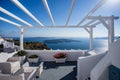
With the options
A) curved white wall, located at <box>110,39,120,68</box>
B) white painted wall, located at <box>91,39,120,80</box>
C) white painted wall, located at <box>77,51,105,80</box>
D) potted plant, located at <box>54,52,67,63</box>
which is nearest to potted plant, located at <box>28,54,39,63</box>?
potted plant, located at <box>54,52,67,63</box>

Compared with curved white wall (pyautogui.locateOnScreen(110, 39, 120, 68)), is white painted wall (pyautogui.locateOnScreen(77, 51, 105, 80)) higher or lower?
lower

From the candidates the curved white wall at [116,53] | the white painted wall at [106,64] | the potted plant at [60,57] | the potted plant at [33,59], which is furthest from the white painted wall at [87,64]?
the potted plant at [33,59]

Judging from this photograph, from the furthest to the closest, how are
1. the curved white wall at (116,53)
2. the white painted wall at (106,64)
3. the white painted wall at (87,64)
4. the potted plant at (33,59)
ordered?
the potted plant at (33,59)
the white painted wall at (87,64)
the white painted wall at (106,64)
the curved white wall at (116,53)

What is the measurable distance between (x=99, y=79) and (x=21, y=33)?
22.1 feet

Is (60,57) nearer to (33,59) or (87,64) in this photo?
(33,59)

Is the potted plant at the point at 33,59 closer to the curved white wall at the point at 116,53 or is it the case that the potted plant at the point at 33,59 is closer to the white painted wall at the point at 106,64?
the white painted wall at the point at 106,64

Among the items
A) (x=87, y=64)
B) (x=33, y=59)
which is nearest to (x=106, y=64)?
(x=87, y=64)

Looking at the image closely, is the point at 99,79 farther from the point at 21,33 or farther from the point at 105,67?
the point at 21,33

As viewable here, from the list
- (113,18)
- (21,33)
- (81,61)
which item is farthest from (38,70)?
(21,33)

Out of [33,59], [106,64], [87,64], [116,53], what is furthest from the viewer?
[33,59]

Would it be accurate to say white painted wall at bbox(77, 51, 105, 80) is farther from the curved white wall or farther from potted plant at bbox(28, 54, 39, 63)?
potted plant at bbox(28, 54, 39, 63)

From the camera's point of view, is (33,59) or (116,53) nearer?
(116,53)

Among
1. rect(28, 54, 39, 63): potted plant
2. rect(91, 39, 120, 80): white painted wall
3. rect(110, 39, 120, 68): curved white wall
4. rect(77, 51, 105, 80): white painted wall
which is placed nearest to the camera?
rect(110, 39, 120, 68): curved white wall

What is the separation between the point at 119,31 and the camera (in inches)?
236
